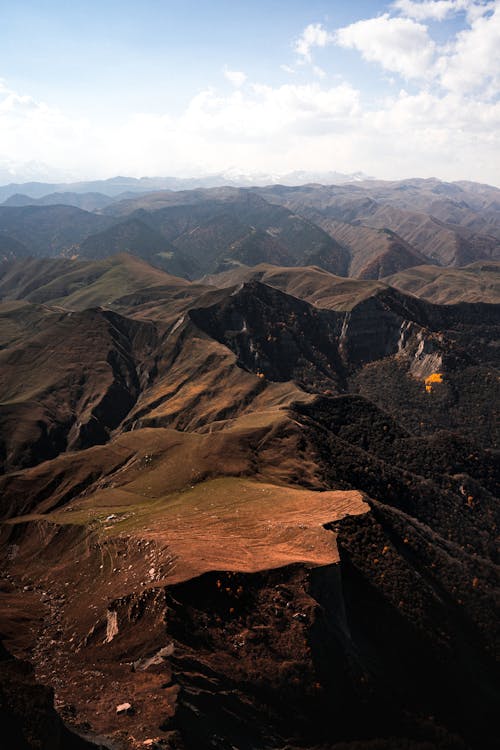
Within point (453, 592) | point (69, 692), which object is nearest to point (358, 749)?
point (69, 692)

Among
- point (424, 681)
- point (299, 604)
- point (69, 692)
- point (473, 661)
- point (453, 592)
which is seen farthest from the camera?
point (453, 592)

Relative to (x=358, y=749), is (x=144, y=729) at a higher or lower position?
higher

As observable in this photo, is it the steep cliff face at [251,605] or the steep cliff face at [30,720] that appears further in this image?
the steep cliff face at [251,605]

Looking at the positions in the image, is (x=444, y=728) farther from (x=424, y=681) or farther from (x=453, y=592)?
(x=453, y=592)

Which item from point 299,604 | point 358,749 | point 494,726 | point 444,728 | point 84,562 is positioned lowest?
point 494,726

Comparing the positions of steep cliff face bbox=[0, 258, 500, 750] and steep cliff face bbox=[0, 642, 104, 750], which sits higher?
steep cliff face bbox=[0, 642, 104, 750]

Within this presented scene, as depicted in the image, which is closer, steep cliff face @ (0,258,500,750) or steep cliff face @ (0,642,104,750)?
steep cliff face @ (0,642,104,750)

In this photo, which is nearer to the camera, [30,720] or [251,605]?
[30,720]

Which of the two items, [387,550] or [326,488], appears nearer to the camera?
[387,550]

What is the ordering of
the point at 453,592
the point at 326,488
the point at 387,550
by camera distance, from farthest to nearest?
the point at 326,488, the point at 453,592, the point at 387,550

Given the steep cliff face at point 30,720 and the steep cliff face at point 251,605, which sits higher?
the steep cliff face at point 30,720

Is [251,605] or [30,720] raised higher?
[30,720]
